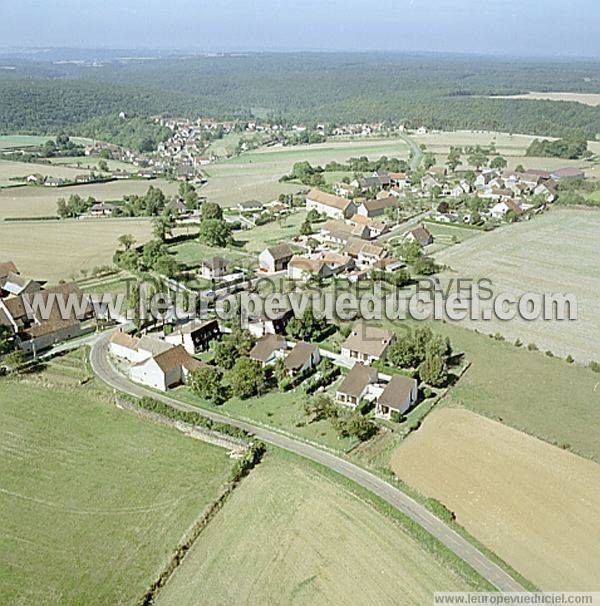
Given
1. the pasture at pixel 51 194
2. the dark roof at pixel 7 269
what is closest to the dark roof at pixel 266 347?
the dark roof at pixel 7 269

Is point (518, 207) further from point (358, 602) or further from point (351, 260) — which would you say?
point (358, 602)

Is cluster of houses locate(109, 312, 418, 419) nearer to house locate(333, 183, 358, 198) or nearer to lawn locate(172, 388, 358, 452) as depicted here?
lawn locate(172, 388, 358, 452)

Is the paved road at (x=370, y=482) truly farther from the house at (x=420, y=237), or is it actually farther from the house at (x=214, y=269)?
the house at (x=420, y=237)

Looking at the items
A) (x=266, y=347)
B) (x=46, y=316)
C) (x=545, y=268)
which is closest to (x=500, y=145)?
(x=545, y=268)

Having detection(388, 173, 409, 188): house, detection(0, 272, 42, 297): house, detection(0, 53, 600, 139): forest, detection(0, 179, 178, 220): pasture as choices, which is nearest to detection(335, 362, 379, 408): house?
detection(0, 272, 42, 297): house

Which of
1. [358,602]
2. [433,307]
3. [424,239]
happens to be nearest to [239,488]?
[358,602]

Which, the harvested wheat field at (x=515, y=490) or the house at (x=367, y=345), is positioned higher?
the house at (x=367, y=345)
